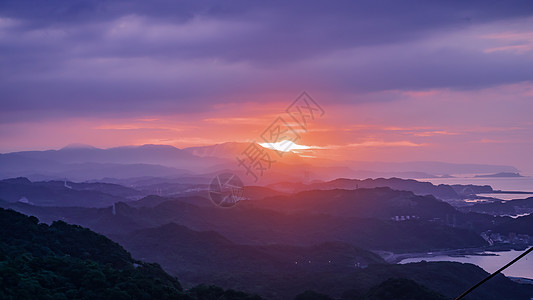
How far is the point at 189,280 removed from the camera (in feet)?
227

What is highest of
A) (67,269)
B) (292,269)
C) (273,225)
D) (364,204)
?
(67,269)

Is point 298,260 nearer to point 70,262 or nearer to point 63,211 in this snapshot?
point 70,262

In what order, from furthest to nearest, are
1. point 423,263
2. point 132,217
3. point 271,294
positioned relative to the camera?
point 132,217 → point 423,263 → point 271,294

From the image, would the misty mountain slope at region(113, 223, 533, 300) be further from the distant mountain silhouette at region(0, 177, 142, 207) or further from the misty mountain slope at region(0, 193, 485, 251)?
the distant mountain silhouette at region(0, 177, 142, 207)

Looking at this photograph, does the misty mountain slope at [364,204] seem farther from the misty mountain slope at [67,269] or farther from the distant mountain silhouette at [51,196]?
the misty mountain slope at [67,269]

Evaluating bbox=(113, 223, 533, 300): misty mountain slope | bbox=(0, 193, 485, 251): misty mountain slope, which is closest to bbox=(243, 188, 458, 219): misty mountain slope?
bbox=(0, 193, 485, 251): misty mountain slope

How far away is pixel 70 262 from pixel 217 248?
53230mm

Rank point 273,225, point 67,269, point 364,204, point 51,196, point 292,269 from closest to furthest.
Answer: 1. point 67,269
2. point 292,269
3. point 273,225
4. point 364,204
5. point 51,196

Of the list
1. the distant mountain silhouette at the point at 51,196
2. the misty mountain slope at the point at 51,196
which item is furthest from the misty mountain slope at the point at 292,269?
the misty mountain slope at the point at 51,196

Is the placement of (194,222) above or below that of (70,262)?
below

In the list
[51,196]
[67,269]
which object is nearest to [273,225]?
[51,196]

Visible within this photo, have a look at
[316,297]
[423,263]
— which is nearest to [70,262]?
[316,297]

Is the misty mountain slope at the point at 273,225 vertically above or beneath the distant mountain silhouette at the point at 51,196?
beneath

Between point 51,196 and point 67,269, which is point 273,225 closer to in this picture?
point 51,196
